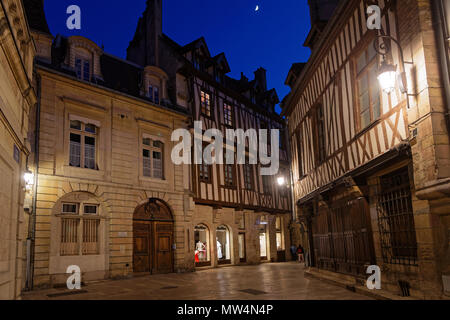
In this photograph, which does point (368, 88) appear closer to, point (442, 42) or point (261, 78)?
point (442, 42)

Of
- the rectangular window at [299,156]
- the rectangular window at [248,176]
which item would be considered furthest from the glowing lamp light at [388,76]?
the rectangular window at [248,176]

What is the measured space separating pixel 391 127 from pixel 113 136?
9066 mm

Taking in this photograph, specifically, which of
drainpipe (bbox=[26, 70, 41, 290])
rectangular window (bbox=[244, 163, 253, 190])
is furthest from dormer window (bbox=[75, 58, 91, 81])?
rectangular window (bbox=[244, 163, 253, 190])

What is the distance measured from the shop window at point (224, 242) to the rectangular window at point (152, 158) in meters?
4.80

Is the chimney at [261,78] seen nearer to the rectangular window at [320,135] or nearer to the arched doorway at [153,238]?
the arched doorway at [153,238]

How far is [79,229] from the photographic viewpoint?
1142cm

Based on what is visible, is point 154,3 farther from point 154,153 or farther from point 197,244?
point 197,244

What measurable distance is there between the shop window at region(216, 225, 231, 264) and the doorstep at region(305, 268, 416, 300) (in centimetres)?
724

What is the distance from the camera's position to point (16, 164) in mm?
6801

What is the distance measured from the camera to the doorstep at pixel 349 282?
6195mm

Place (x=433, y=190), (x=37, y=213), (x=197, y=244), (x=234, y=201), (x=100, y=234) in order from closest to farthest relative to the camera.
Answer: (x=433, y=190) < (x=37, y=213) < (x=100, y=234) < (x=197, y=244) < (x=234, y=201)

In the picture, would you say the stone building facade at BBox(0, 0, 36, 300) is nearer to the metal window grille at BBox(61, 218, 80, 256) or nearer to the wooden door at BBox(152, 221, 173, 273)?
the metal window grille at BBox(61, 218, 80, 256)

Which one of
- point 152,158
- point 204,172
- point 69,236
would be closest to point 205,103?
point 204,172
